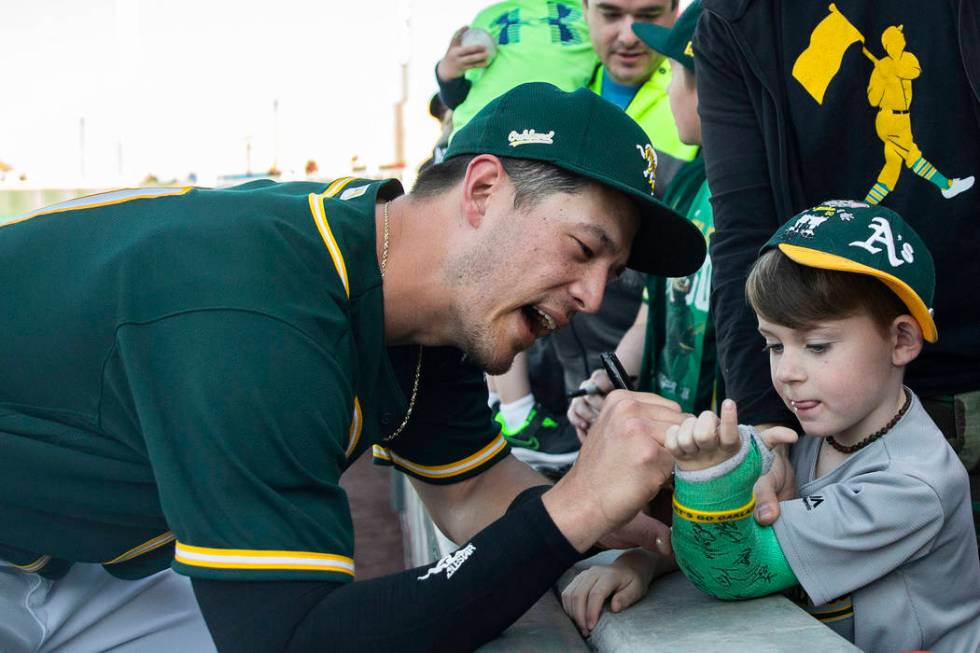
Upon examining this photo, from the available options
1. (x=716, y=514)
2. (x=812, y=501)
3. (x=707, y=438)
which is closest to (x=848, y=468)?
Result: (x=812, y=501)

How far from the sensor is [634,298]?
148 inches

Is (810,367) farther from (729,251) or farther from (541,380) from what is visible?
(541,380)

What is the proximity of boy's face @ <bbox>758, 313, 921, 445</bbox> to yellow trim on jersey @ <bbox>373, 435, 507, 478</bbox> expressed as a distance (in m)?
0.68

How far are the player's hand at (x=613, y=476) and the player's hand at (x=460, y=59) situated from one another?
8.76 ft

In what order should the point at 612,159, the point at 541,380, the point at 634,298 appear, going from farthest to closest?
the point at 541,380
the point at 634,298
the point at 612,159

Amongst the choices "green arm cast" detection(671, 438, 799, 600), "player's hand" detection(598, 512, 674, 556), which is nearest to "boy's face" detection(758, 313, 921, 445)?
"green arm cast" detection(671, 438, 799, 600)

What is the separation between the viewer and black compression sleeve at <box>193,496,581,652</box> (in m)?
1.55

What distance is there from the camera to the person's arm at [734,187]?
229 centimetres

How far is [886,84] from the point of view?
2242 millimetres

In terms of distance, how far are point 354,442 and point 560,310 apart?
1.58ft

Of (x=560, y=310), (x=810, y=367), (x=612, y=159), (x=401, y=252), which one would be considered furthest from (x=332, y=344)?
(x=810, y=367)

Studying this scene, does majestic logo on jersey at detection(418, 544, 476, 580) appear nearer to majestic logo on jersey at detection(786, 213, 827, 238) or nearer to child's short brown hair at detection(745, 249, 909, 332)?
child's short brown hair at detection(745, 249, 909, 332)

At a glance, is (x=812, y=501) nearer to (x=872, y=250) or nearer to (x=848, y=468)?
(x=848, y=468)

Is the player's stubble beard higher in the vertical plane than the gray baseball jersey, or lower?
higher
